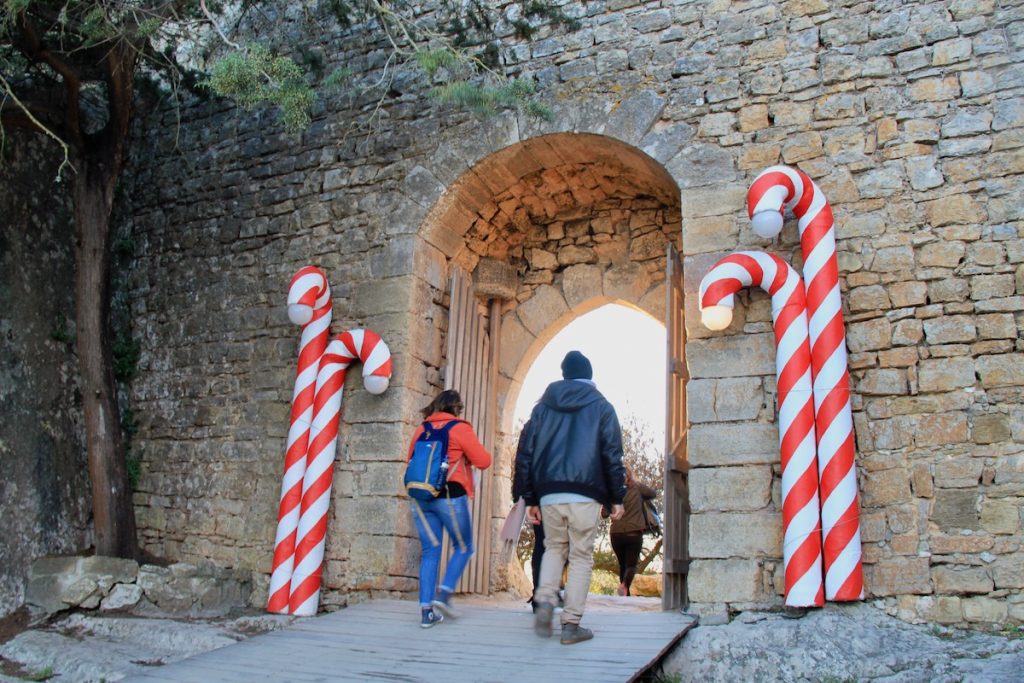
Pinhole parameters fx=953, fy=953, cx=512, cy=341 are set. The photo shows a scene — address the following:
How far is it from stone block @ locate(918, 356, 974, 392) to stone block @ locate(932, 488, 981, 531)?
497 millimetres

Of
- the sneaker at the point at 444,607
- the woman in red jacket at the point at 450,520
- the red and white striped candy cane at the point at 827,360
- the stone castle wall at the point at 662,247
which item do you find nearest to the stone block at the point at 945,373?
the stone castle wall at the point at 662,247

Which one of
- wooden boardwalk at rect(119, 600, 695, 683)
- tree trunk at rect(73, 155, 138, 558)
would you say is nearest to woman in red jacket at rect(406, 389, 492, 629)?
wooden boardwalk at rect(119, 600, 695, 683)

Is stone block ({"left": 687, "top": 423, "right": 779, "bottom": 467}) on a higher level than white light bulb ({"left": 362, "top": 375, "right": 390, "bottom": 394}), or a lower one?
lower

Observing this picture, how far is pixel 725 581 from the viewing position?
4.66m

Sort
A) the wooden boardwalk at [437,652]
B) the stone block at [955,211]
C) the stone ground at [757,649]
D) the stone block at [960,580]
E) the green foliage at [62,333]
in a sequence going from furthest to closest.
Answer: the green foliage at [62,333], the stone block at [955,211], the stone block at [960,580], the stone ground at [757,649], the wooden boardwalk at [437,652]

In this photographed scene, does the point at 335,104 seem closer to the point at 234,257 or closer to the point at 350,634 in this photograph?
the point at 234,257

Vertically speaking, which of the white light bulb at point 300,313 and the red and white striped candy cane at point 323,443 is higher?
the white light bulb at point 300,313

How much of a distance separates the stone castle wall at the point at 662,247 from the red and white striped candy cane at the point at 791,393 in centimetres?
20

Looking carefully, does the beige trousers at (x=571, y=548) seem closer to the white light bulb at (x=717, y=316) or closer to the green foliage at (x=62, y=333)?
the white light bulb at (x=717, y=316)

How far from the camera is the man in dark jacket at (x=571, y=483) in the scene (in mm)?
4188

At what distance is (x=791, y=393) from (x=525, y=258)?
2.88 meters

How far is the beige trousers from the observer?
4.16 m

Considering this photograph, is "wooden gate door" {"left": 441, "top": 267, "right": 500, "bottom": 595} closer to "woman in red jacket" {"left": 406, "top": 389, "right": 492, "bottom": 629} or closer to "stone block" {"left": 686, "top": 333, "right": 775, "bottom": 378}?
"woman in red jacket" {"left": 406, "top": 389, "right": 492, "bottom": 629}

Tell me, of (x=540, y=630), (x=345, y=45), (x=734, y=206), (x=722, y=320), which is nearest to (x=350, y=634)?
(x=540, y=630)
